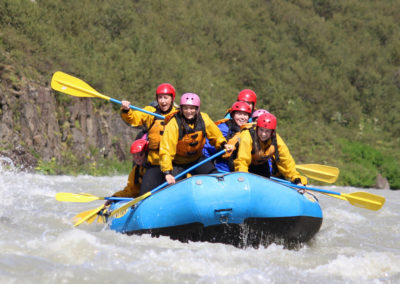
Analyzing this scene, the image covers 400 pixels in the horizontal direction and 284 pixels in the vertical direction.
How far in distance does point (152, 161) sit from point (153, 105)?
3.17ft

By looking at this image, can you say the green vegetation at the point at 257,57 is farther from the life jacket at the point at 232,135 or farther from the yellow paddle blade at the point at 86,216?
the life jacket at the point at 232,135

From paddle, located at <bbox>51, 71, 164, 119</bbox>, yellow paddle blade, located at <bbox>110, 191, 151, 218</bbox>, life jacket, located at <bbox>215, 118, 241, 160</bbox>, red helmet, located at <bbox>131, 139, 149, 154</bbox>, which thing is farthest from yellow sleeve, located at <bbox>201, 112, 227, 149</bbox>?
paddle, located at <bbox>51, 71, 164, 119</bbox>

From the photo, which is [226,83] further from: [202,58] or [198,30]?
[198,30]

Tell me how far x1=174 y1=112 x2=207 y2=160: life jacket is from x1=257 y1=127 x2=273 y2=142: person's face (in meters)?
0.54

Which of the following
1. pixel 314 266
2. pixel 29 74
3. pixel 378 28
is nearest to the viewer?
pixel 314 266

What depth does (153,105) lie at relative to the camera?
6.08 m

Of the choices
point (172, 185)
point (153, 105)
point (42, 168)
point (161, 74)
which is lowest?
point (42, 168)

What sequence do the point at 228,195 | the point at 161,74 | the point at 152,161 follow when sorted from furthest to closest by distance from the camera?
the point at 161,74
the point at 152,161
the point at 228,195

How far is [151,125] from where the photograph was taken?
5.76 m

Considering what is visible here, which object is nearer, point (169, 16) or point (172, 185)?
point (172, 185)

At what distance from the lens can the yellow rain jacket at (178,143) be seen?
15.8 ft

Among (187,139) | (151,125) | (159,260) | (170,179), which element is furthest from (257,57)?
(159,260)

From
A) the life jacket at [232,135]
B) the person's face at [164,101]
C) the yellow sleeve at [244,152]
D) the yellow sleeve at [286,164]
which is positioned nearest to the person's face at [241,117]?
the life jacket at [232,135]

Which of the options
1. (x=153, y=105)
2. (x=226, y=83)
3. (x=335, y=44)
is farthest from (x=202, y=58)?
(x=153, y=105)
